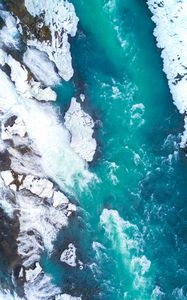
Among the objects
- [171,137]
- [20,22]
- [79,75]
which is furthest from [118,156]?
[20,22]

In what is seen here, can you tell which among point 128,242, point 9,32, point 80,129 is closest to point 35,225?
point 128,242

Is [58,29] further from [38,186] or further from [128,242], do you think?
[128,242]

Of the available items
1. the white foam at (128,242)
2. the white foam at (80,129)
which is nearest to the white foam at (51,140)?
the white foam at (80,129)

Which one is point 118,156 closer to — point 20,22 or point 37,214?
point 37,214

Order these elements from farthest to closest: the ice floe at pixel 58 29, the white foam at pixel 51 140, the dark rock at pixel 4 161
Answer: the ice floe at pixel 58 29 < the white foam at pixel 51 140 < the dark rock at pixel 4 161

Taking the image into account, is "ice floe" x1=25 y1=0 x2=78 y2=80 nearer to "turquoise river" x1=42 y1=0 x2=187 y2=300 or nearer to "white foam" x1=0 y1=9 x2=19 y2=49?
"turquoise river" x1=42 y1=0 x2=187 y2=300

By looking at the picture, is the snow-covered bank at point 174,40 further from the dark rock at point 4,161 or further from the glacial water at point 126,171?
the dark rock at point 4,161
